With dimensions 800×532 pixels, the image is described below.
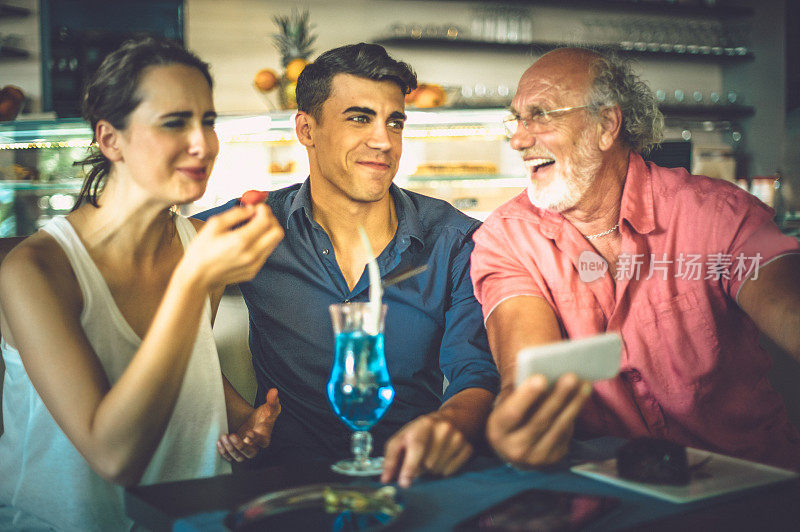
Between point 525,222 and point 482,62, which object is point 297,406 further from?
point 482,62

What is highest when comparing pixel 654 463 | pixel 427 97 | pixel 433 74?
pixel 433 74

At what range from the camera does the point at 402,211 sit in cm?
218

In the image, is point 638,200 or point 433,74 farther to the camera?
point 433,74

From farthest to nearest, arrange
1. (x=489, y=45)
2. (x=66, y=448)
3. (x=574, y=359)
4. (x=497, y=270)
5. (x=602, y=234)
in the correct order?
1. (x=489, y=45)
2. (x=602, y=234)
3. (x=497, y=270)
4. (x=66, y=448)
5. (x=574, y=359)

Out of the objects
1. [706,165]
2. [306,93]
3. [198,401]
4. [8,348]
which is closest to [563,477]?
[198,401]

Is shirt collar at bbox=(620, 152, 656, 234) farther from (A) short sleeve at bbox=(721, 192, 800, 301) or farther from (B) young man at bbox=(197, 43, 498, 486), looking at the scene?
(B) young man at bbox=(197, 43, 498, 486)

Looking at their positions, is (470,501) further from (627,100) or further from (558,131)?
(627,100)

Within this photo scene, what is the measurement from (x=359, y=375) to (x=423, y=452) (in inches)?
7.3

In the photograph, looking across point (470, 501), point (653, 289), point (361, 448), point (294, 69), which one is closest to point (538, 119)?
point (653, 289)

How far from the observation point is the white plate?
105cm

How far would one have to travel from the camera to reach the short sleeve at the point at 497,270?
1886mm

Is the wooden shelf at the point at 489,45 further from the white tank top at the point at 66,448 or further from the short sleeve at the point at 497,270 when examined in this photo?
the white tank top at the point at 66,448

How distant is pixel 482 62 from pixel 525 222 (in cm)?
430

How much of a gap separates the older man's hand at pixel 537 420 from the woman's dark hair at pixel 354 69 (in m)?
1.25
